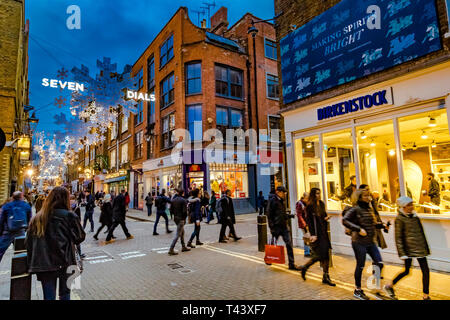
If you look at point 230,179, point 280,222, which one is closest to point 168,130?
point 230,179

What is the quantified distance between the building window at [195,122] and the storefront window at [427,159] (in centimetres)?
1274

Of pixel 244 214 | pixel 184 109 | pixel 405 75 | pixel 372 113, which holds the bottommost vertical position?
pixel 244 214

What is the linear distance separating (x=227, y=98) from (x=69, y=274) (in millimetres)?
17731

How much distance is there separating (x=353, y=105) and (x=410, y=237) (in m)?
4.27

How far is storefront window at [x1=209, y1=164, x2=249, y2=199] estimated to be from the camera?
18.5m

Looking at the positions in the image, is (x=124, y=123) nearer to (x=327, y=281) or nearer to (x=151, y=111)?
(x=151, y=111)

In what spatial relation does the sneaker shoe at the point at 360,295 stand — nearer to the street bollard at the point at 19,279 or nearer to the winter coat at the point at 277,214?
the winter coat at the point at 277,214

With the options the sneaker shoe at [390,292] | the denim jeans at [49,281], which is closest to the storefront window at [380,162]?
the sneaker shoe at [390,292]

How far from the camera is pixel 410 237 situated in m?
4.18

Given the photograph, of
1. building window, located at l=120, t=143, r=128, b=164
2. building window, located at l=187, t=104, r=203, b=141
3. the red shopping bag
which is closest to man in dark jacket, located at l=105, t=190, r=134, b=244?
the red shopping bag

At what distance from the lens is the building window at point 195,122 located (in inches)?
733

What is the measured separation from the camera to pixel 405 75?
20.6 feet

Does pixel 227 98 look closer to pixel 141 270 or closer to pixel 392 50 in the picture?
pixel 392 50

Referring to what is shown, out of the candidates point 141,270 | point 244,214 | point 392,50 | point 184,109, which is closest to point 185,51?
point 184,109
